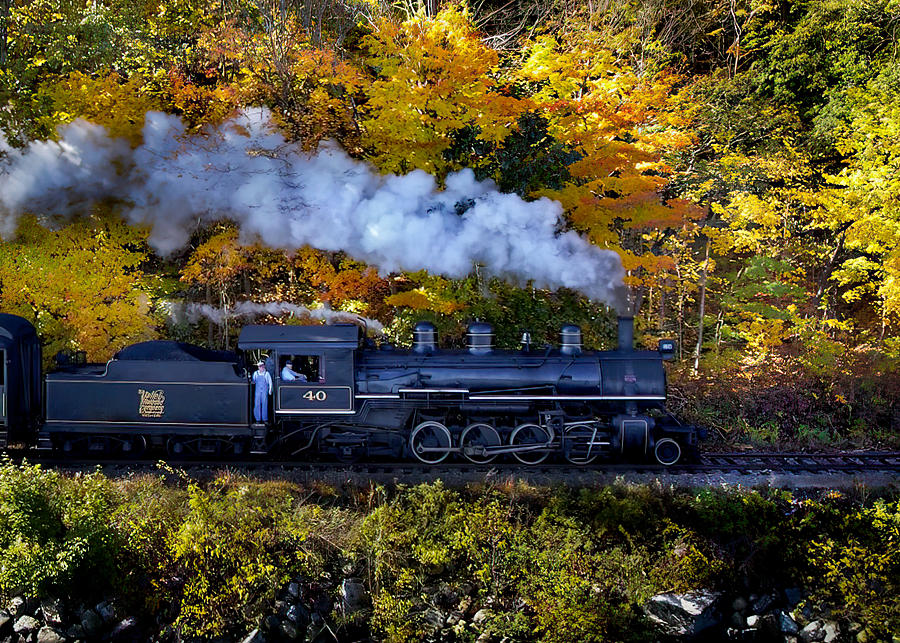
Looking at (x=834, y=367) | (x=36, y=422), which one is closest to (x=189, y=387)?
(x=36, y=422)

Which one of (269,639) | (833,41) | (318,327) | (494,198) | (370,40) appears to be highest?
(833,41)

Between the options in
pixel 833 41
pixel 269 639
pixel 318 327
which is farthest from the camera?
pixel 833 41

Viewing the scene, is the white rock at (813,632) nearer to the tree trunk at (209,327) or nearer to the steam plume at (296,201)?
the steam plume at (296,201)

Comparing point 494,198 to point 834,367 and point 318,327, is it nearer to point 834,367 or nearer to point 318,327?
point 318,327

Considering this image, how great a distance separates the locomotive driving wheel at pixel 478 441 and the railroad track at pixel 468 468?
0.19m

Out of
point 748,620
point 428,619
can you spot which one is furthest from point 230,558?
point 748,620

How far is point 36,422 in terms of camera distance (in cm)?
1221

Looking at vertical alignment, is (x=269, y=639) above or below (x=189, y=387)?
below

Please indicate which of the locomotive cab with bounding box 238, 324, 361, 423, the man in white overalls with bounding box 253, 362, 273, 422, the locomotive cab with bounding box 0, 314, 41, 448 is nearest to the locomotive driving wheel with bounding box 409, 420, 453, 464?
the locomotive cab with bounding box 238, 324, 361, 423

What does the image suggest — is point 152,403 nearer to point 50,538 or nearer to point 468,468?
point 50,538

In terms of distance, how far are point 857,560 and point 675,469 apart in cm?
287

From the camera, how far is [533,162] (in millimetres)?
13828

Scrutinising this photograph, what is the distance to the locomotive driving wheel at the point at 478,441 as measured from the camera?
1141 centimetres

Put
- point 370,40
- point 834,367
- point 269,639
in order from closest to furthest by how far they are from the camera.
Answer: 1. point 269,639
2. point 370,40
3. point 834,367
